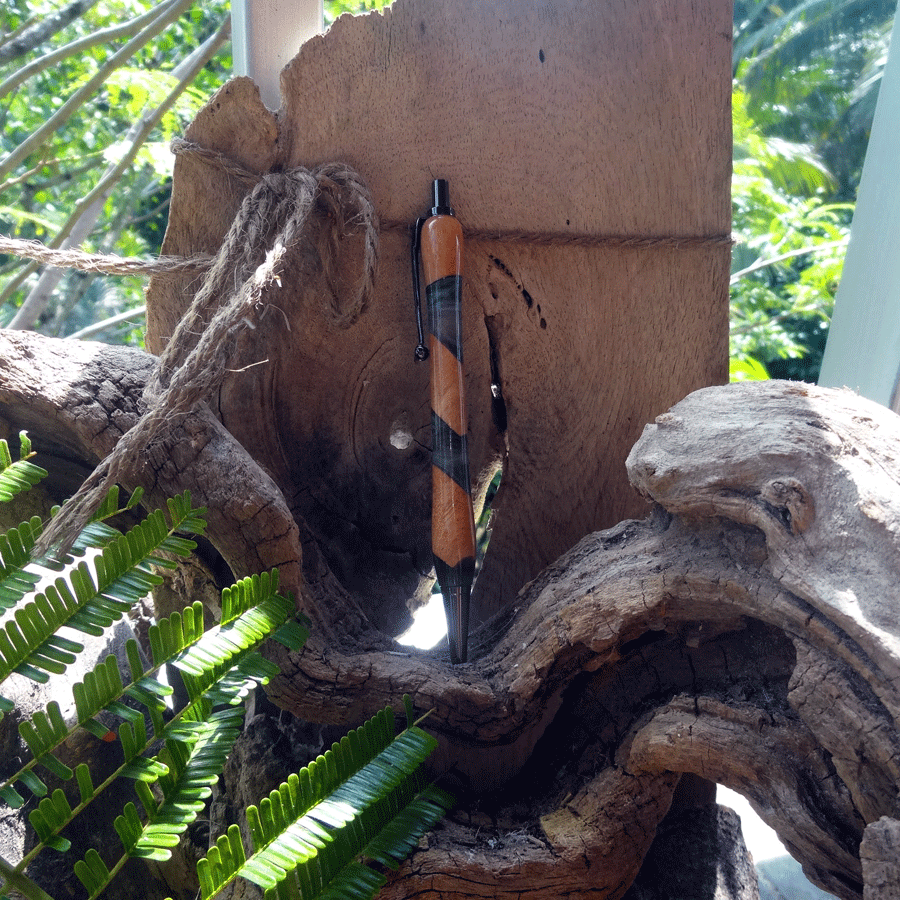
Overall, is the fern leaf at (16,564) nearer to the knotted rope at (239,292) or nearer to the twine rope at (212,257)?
the knotted rope at (239,292)

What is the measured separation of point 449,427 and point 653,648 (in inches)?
11.1

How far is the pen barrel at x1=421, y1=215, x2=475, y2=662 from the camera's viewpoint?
2.46ft

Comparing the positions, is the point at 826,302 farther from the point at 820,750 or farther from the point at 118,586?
the point at 118,586

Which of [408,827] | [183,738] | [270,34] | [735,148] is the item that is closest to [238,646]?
[183,738]

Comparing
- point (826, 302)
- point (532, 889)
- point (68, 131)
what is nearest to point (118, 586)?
point (532, 889)

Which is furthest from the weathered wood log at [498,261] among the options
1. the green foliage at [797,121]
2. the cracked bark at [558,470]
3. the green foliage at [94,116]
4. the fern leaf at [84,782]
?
the green foliage at [797,121]

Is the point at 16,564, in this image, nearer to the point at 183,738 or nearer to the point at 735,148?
the point at 183,738

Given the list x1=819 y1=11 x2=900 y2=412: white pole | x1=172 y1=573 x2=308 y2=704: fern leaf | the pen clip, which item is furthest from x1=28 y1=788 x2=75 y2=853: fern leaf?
x1=819 y1=11 x2=900 y2=412: white pole

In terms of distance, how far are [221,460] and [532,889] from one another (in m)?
0.45

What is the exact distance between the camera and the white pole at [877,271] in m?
1.02

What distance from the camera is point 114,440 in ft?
2.17

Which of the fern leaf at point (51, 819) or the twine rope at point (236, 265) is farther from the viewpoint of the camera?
the twine rope at point (236, 265)

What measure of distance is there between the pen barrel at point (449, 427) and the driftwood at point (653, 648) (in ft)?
0.21

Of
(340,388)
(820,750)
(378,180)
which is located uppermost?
(378,180)
